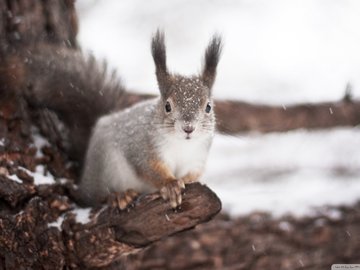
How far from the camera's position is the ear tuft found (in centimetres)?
142

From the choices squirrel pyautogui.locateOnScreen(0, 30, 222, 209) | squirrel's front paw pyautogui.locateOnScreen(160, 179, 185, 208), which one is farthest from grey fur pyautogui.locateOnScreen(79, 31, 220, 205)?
squirrel's front paw pyautogui.locateOnScreen(160, 179, 185, 208)

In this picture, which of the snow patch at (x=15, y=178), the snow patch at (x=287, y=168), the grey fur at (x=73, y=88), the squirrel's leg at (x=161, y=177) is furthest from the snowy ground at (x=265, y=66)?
the snow patch at (x=15, y=178)

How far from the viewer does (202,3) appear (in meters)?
3.42

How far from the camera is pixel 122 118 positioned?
1.63m

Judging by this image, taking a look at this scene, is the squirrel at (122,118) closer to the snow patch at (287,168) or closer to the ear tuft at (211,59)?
the ear tuft at (211,59)

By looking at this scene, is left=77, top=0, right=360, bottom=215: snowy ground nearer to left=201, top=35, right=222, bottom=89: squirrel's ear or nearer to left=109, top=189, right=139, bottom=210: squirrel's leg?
left=201, top=35, right=222, bottom=89: squirrel's ear

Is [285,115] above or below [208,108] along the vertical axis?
below

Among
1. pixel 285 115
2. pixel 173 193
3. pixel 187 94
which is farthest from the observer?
pixel 285 115

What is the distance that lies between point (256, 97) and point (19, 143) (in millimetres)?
827

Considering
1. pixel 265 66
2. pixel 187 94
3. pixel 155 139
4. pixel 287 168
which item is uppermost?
pixel 187 94

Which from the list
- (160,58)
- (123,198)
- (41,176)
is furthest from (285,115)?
(41,176)

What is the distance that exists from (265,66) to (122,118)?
1.47 metres

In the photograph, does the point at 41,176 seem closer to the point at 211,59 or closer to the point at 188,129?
the point at 188,129

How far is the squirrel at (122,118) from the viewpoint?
141 centimetres
